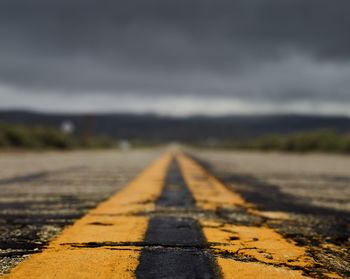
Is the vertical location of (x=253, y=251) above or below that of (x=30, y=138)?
above

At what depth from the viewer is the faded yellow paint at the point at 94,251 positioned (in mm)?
1767

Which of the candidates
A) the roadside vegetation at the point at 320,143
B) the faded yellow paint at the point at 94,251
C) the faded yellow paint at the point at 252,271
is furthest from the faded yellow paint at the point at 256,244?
the roadside vegetation at the point at 320,143

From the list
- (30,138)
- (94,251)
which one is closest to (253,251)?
(94,251)

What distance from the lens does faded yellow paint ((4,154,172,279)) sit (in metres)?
1.77

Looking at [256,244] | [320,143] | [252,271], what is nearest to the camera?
[252,271]

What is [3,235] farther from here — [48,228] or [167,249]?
[167,249]

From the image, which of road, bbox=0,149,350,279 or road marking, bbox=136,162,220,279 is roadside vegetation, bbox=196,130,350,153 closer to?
road, bbox=0,149,350,279

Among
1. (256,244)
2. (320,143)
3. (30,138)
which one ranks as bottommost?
(30,138)

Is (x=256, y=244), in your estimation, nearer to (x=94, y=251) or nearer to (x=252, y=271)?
(x=252, y=271)

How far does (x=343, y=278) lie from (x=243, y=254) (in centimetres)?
46

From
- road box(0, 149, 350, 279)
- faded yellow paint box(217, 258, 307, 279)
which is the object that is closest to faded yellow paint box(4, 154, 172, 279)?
road box(0, 149, 350, 279)

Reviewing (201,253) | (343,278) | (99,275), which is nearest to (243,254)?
(201,253)

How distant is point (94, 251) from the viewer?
2.13m

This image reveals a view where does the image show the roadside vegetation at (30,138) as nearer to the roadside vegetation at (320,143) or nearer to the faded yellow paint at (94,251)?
the roadside vegetation at (320,143)
